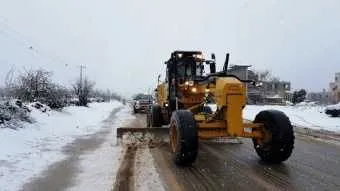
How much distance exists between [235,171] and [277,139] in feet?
4.85

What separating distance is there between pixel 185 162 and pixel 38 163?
11.0ft

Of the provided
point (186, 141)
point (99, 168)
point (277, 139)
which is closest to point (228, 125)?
point (186, 141)

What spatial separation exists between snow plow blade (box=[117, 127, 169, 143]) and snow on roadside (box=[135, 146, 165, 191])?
2.30m

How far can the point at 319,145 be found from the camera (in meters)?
14.2

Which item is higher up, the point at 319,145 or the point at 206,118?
the point at 206,118

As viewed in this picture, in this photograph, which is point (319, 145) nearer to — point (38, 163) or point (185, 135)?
point (185, 135)

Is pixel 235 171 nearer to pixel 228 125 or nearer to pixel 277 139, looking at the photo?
pixel 228 125

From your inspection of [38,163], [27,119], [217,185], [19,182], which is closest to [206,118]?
[217,185]

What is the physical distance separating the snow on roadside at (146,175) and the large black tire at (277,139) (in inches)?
105

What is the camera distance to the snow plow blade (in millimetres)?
14062

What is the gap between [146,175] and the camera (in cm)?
880

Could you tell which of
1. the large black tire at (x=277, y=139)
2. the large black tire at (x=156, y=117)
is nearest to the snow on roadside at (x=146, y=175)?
the large black tire at (x=277, y=139)

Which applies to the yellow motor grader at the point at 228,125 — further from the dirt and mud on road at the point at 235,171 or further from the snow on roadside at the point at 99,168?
the snow on roadside at the point at 99,168

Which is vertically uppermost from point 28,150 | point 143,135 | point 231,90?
point 231,90
